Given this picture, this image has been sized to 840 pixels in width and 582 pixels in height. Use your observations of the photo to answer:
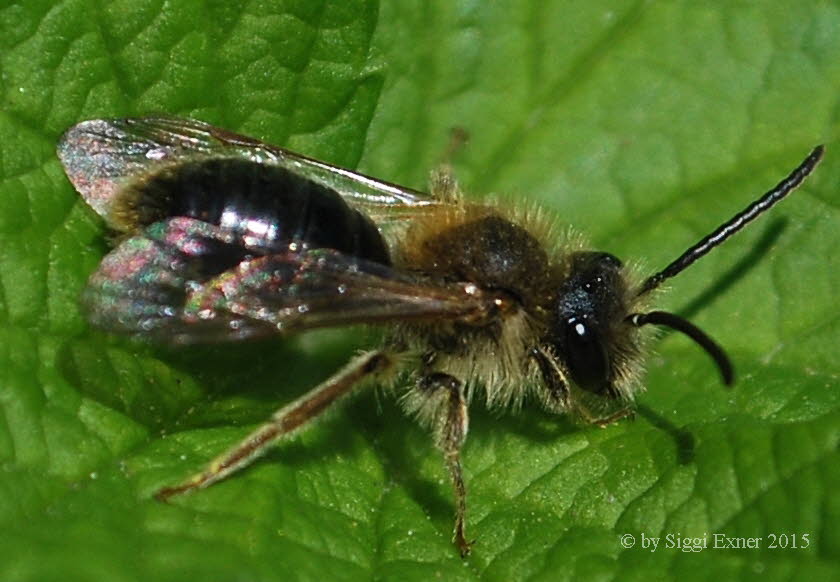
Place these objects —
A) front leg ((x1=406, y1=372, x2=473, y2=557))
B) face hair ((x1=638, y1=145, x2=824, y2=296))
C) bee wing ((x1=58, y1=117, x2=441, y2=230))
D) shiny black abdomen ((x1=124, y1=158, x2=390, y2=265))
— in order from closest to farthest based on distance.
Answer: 1. shiny black abdomen ((x1=124, y1=158, x2=390, y2=265))
2. front leg ((x1=406, y1=372, x2=473, y2=557))
3. bee wing ((x1=58, y1=117, x2=441, y2=230))
4. face hair ((x1=638, y1=145, x2=824, y2=296))

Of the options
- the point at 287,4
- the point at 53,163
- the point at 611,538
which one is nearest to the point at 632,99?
the point at 287,4

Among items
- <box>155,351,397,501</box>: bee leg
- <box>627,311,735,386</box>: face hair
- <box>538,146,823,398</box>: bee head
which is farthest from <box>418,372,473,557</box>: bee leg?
<box>627,311,735,386</box>: face hair

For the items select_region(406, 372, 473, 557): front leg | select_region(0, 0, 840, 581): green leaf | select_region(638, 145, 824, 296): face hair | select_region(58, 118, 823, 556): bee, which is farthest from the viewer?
select_region(638, 145, 824, 296): face hair

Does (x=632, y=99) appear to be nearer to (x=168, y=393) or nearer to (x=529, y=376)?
(x=529, y=376)

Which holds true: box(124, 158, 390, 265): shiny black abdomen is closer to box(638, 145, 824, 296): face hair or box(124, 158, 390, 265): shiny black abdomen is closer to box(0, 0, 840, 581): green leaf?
box(0, 0, 840, 581): green leaf

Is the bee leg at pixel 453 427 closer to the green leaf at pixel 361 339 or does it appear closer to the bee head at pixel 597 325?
the green leaf at pixel 361 339

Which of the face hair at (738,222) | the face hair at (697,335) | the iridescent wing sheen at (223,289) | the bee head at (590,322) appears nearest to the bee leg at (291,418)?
the iridescent wing sheen at (223,289)
